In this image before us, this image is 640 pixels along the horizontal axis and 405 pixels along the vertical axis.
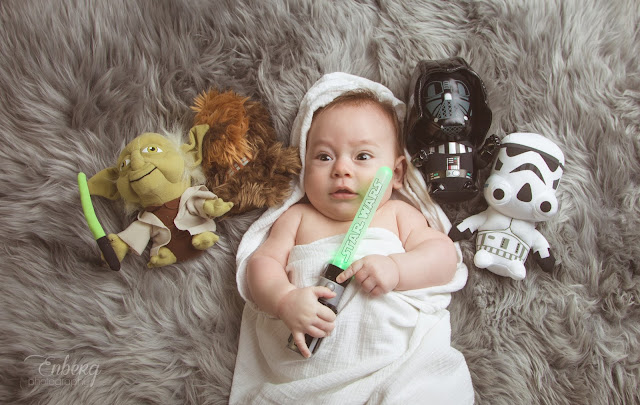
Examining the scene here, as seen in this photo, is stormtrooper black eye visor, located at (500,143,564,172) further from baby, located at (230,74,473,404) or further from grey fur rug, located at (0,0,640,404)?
baby, located at (230,74,473,404)

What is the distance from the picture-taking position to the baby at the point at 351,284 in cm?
90

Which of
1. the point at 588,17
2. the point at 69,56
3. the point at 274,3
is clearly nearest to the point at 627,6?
the point at 588,17

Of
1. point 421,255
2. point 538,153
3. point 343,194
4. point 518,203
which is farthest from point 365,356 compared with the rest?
point 538,153

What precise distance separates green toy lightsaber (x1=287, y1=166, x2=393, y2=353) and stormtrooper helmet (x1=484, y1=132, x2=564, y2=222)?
263 millimetres

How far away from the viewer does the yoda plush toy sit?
954 mm

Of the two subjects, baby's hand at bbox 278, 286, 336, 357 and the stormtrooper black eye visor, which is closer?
baby's hand at bbox 278, 286, 336, 357

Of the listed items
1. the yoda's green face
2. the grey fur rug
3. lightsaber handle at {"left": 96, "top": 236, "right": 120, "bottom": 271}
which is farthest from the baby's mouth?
lightsaber handle at {"left": 96, "top": 236, "right": 120, "bottom": 271}

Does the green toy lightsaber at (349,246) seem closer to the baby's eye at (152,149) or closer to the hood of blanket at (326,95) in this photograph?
the hood of blanket at (326,95)

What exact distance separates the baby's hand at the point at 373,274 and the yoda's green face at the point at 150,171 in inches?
16.2

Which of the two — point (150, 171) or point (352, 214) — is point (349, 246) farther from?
point (150, 171)

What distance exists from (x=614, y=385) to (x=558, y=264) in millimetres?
271

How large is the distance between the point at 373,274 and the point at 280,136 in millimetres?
424

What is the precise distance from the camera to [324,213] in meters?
1.07

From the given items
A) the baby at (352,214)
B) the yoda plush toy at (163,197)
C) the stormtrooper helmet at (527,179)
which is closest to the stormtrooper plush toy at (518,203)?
the stormtrooper helmet at (527,179)
